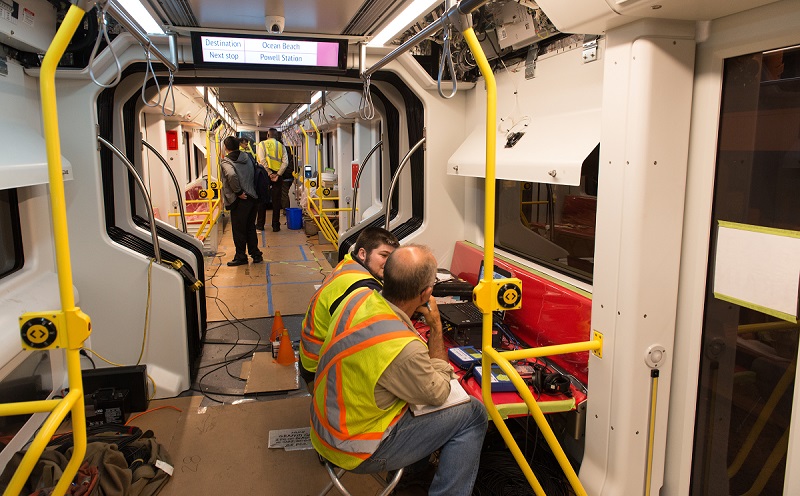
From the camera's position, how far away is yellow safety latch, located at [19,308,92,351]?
1.62m

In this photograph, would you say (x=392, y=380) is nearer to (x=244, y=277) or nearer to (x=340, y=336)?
(x=340, y=336)

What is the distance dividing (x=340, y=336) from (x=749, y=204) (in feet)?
5.36

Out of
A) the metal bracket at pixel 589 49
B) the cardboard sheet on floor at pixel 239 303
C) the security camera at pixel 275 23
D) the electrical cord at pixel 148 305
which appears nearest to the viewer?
the metal bracket at pixel 589 49

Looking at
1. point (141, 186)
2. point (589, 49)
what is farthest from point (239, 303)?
point (589, 49)

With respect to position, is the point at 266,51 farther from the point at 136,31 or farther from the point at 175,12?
the point at 136,31

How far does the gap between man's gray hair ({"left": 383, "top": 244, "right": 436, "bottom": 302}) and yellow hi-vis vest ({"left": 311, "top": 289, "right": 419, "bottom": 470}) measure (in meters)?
0.10

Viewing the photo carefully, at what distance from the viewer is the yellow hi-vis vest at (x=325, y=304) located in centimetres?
281

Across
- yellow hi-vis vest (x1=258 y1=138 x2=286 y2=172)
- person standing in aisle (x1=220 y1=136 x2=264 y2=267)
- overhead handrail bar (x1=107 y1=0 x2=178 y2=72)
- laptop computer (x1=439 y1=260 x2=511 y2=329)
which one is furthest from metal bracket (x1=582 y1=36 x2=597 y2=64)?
yellow hi-vis vest (x1=258 y1=138 x2=286 y2=172)

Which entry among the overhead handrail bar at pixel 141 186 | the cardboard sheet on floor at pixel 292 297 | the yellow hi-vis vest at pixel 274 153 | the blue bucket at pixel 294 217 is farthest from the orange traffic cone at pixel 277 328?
the blue bucket at pixel 294 217

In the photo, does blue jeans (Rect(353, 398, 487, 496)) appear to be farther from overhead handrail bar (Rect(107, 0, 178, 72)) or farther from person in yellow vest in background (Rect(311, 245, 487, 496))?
overhead handrail bar (Rect(107, 0, 178, 72))

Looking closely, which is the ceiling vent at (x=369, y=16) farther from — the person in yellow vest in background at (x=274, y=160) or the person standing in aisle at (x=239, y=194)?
the person in yellow vest in background at (x=274, y=160)

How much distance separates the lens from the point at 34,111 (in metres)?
3.59

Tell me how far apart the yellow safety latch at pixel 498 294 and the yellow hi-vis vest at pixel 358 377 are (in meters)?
0.34

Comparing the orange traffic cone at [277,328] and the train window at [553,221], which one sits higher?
the train window at [553,221]
